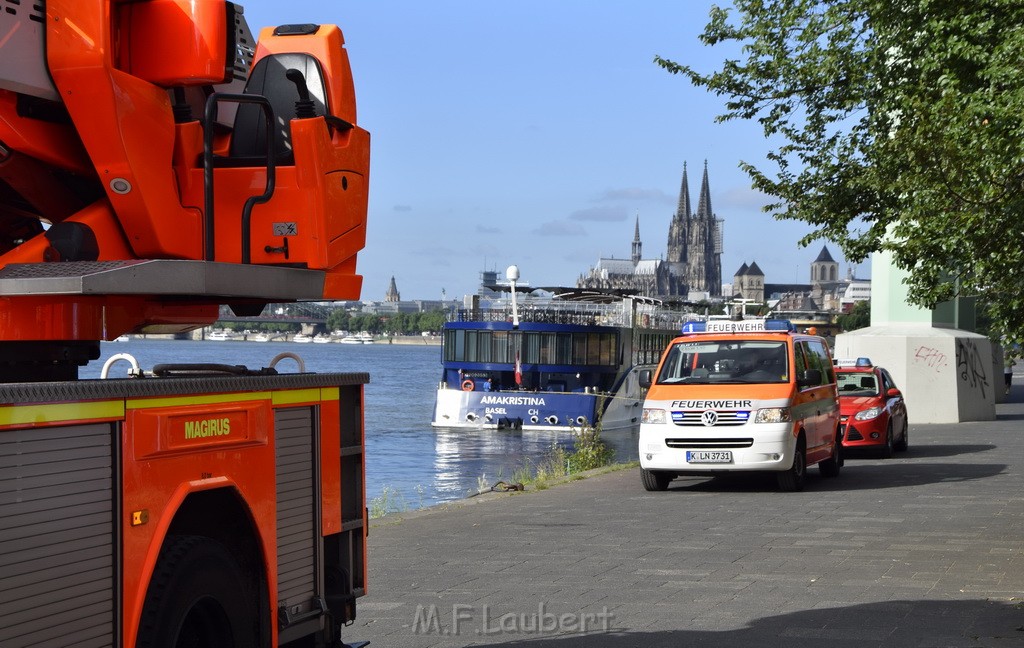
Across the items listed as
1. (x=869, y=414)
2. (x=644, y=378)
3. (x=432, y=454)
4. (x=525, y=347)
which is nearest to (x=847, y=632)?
(x=644, y=378)

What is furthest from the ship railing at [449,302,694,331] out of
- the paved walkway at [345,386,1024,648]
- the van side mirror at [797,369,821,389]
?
the paved walkway at [345,386,1024,648]

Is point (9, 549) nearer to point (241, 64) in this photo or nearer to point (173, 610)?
point (173, 610)

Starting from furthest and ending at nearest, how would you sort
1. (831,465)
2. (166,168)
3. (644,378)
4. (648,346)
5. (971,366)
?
(648,346) → (971,366) → (831,465) → (644,378) → (166,168)

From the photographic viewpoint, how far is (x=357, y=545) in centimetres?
613

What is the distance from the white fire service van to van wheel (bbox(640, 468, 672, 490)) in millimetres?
12

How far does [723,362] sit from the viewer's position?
1673 centimetres

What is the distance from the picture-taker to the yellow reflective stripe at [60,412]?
12.5 ft

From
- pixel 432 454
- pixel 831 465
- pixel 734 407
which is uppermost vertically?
pixel 734 407

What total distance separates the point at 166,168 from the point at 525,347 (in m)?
45.2

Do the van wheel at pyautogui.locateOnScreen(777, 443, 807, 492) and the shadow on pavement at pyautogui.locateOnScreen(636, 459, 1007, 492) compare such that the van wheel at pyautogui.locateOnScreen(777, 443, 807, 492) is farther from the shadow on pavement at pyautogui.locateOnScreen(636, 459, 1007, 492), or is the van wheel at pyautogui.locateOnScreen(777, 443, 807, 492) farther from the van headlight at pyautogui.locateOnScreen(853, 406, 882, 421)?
the van headlight at pyautogui.locateOnScreen(853, 406, 882, 421)

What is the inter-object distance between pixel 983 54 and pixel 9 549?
9847mm

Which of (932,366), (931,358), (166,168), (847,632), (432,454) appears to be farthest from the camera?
(432,454)

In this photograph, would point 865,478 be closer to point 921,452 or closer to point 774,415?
point 774,415

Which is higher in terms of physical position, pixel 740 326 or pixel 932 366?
pixel 740 326
